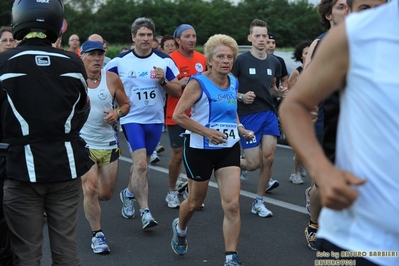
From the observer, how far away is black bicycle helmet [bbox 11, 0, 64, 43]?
13.5 ft

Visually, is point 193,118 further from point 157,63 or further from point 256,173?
point 256,173

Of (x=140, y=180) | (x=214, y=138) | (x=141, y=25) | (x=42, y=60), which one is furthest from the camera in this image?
(x=141, y=25)

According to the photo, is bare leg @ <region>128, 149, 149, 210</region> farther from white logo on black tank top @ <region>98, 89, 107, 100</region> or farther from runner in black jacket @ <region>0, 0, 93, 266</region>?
runner in black jacket @ <region>0, 0, 93, 266</region>

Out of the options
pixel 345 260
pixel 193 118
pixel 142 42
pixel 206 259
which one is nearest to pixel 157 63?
pixel 142 42

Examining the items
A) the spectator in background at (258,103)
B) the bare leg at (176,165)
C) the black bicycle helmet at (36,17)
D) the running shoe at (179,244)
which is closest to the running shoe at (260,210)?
the spectator in background at (258,103)

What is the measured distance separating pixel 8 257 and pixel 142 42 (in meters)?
4.17

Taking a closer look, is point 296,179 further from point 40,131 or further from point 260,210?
point 40,131

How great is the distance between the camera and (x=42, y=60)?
4055 mm

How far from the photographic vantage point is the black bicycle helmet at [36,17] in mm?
4121

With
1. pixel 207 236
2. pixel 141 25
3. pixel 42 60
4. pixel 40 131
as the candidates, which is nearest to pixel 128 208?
pixel 207 236

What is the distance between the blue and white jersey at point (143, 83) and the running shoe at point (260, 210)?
1407 mm

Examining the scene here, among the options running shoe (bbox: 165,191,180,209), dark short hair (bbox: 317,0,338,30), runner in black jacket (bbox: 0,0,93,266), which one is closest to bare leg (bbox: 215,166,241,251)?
dark short hair (bbox: 317,0,338,30)

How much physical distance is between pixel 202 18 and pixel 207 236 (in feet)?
151

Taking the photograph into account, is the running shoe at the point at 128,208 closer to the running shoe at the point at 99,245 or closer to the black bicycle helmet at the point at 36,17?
the running shoe at the point at 99,245
